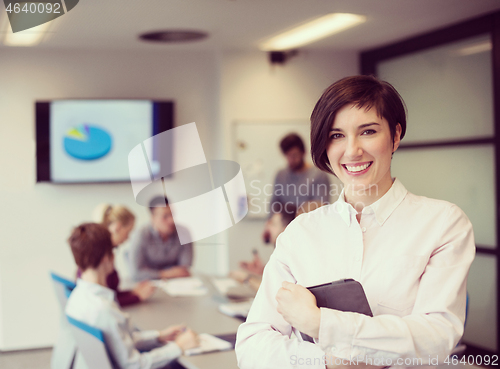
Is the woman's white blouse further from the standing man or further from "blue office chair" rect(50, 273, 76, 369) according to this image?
"blue office chair" rect(50, 273, 76, 369)

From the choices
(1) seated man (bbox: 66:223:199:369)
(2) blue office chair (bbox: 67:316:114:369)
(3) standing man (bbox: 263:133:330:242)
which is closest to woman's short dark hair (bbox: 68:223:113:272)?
(1) seated man (bbox: 66:223:199:369)

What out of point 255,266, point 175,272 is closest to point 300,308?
point 175,272

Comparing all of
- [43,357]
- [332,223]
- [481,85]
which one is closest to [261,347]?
[332,223]

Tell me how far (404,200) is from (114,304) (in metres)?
→ 1.37

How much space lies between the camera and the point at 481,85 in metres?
3.14

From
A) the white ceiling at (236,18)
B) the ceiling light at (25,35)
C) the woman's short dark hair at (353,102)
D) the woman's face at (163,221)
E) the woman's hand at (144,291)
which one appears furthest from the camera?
the woman's face at (163,221)

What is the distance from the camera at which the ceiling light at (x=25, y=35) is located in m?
2.28

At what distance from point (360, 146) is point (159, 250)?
262cm

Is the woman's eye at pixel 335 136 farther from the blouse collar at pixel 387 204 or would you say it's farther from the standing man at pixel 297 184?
the standing man at pixel 297 184

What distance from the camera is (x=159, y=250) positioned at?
3.43 meters

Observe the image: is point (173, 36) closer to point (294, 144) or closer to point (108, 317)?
point (294, 144)

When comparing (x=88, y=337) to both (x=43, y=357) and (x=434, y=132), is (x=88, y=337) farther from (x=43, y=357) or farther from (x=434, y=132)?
(x=434, y=132)

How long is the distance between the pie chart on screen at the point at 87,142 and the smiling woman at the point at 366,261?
2696 mm

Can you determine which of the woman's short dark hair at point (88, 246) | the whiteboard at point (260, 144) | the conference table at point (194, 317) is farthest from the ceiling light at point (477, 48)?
the woman's short dark hair at point (88, 246)
